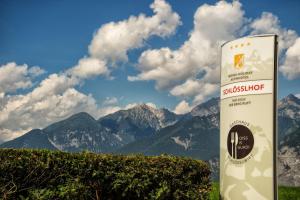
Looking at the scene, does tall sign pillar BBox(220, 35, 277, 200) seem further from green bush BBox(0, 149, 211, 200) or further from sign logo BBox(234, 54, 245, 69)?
green bush BBox(0, 149, 211, 200)

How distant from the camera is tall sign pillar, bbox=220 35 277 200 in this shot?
10.8 meters

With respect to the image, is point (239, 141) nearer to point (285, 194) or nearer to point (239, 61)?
point (239, 61)

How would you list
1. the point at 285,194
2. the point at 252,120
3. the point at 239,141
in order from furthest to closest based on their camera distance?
the point at 285,194 < the point at 239,141 < the point at 252,120

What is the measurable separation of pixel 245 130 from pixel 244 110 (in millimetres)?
450

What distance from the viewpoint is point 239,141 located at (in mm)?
11156

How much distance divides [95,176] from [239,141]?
3344mm

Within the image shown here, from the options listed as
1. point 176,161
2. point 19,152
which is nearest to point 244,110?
point 176,161

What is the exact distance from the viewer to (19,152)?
1006 centimetres

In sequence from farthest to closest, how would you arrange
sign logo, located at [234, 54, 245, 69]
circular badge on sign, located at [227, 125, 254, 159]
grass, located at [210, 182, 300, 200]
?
grass, located at [210, 182, 300, 200]
sign logo, located at [234, 54, 245, 69]
circular badge on sign, located at [227, 125, 254, 159]

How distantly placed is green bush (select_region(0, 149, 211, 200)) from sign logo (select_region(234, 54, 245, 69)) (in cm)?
292

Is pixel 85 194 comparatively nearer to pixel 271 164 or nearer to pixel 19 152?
pixel 19 152

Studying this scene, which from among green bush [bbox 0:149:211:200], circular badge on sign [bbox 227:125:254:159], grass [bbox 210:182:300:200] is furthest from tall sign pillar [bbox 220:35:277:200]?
grass [bbox 210:182:300:200]

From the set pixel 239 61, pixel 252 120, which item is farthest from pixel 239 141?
pixel 239 61

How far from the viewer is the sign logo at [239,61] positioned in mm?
11188
